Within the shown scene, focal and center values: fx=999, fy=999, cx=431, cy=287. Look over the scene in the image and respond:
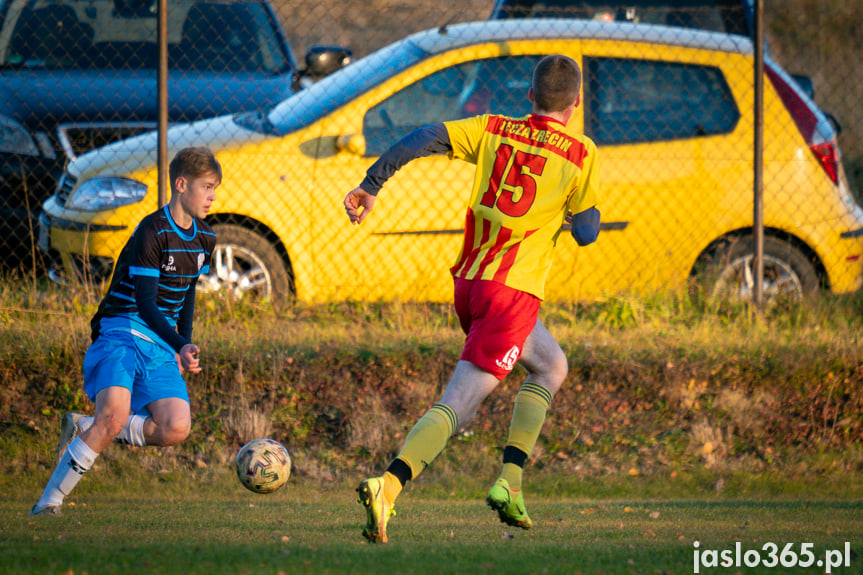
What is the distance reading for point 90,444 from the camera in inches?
166

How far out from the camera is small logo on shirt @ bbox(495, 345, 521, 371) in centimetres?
386

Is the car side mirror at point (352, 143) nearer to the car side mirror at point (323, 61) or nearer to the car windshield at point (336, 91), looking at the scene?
the car windshield at point (336, 91)

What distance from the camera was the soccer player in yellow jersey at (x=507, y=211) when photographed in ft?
12.6

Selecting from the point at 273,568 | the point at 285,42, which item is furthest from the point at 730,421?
the point at 285,42

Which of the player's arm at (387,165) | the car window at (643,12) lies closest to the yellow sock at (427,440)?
the player's arm at (387,165)

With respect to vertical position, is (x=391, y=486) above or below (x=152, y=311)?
below

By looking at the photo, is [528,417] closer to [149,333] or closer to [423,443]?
[423,443]

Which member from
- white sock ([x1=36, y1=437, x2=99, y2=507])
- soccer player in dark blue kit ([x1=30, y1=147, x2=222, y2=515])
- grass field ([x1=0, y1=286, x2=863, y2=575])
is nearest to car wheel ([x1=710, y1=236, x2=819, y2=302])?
grass field ([x1=0, y1=286, x2=863, y2=575])

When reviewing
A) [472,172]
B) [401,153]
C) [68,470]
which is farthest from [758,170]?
[68,470]

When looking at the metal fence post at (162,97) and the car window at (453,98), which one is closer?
the metal fence post at (162,97)

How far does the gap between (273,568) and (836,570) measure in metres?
2.02

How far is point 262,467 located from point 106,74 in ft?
17.5

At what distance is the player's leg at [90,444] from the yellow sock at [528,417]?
163 cm

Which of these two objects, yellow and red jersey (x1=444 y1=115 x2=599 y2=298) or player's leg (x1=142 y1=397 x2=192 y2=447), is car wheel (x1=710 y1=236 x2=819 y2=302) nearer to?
yellow and red jersey (x1=444 y1=115 x2=599 y2=298)
